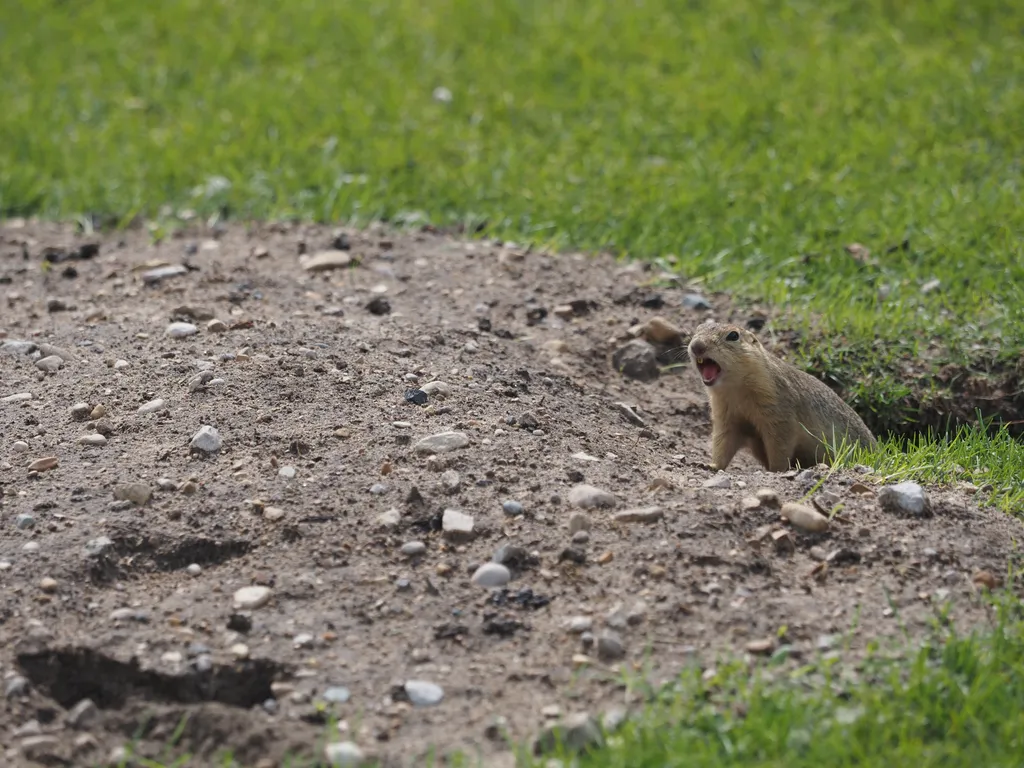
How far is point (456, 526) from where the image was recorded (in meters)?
4.01

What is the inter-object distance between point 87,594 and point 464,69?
6.30 m

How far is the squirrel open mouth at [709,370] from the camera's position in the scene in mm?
5375

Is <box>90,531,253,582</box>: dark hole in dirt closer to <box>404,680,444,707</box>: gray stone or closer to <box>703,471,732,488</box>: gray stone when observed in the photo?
<box>404,680,444,707</box>: gray stone

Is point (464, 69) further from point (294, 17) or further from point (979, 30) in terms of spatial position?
point (979, 30)

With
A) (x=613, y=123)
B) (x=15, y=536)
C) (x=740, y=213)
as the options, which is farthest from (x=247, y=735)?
(x=613, y=123)

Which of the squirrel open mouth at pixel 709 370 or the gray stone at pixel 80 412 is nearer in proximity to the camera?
the gray stone at pixel 80 412

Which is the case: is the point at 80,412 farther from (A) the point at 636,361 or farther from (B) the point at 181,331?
(A) the point at 636,361

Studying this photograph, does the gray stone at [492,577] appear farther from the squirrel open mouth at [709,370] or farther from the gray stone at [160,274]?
the gray stone at [160,274]

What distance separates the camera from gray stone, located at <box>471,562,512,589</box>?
381 cm

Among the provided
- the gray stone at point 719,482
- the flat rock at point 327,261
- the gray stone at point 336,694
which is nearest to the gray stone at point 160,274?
the flat rock at point 327,261

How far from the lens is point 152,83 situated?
9.45 metres

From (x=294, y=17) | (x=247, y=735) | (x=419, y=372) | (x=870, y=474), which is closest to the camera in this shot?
(x=247, y=735)

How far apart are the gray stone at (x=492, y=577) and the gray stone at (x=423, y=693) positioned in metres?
0.44

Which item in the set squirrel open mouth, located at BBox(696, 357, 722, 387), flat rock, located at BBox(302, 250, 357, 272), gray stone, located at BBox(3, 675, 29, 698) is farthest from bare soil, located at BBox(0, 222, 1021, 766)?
flat rock, located at BBox(302, 250, 357, 272)
